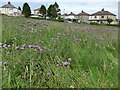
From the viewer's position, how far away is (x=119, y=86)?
1.36 metres

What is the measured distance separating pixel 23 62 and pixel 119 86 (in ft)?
4.73

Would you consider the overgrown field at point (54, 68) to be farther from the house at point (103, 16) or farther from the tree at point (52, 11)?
the house at point (103, 16)

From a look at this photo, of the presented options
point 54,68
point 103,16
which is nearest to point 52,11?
point 103,16

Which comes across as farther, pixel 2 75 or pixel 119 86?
pixel 2 75

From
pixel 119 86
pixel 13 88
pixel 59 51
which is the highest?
pixel 59 51

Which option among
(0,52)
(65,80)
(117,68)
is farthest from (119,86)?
(0,52)

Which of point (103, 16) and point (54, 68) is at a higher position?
point (103, 16)

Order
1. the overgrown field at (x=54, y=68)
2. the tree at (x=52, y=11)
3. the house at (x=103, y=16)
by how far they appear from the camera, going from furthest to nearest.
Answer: the house at (x=103, y=16)
the tree at (x=52, y=11)
the overgrown field at (x=54, y=68)

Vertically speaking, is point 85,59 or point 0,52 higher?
point 0,52

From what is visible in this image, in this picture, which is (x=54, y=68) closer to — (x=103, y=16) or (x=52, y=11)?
(x=52, y=11)

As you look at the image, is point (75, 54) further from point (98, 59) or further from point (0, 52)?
point (0, 52)

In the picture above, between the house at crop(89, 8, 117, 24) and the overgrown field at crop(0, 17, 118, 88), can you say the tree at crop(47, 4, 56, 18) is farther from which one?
the overgrown field at crop(0, 17, 118, 88)

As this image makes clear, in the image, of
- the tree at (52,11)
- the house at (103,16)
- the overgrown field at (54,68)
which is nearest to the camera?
the overgrown field at (54,68)

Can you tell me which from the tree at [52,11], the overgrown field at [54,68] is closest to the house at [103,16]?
the tree at [52,11]
